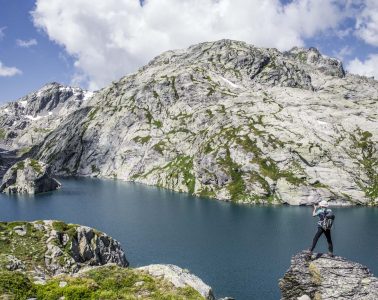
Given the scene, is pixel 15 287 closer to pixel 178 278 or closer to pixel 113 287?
pixel 113 287

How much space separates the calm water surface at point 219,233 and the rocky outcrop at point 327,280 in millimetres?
57685

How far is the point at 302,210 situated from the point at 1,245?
486ft

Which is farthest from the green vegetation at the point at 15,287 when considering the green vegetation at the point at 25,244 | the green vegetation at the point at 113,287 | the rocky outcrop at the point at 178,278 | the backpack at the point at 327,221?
the green vegetation at the point at 25,244

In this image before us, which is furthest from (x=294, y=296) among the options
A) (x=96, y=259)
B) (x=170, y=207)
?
(x=170, y=207)

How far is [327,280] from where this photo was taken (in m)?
24.7

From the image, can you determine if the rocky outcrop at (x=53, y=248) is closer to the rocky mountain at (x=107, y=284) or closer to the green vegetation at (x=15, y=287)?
the rocky mountain at (x=107, y=284)

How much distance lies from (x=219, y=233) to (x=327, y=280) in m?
113

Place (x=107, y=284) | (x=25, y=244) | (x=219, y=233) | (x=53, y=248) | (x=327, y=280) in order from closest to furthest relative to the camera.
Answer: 1. (x=107, y=284)
2. (x=327, y=280)
3. (x=25, y=244)
4. (x=53, y=248)
5. (x=219, y=233)

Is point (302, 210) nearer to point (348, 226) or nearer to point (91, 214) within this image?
point (348, 226)

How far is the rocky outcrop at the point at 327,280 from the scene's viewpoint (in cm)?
2378

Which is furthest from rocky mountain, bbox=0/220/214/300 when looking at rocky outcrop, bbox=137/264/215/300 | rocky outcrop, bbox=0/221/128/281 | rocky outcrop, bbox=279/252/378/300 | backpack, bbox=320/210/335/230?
backpack, bbox=320/210/335/230

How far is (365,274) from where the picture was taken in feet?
81.3

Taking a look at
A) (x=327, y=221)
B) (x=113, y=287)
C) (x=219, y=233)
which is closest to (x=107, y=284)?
(x=113, y=287)

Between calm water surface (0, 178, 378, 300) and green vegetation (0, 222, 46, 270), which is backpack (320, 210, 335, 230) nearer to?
green vegetation (0, 222, 46, 270)
